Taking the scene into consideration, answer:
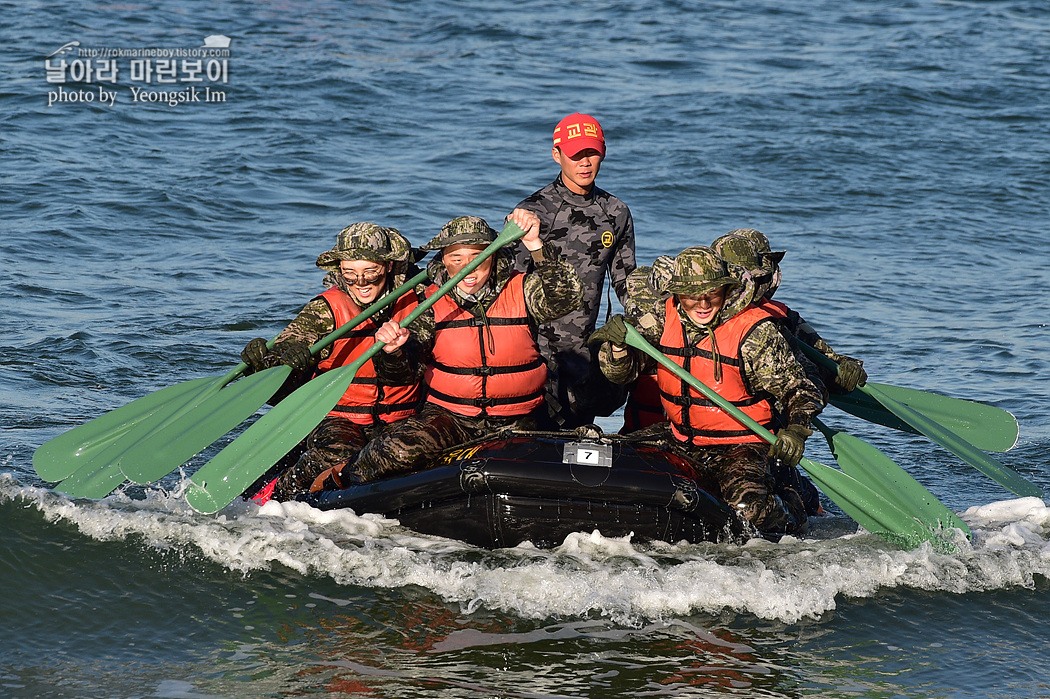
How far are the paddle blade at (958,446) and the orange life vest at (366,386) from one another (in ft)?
7.91

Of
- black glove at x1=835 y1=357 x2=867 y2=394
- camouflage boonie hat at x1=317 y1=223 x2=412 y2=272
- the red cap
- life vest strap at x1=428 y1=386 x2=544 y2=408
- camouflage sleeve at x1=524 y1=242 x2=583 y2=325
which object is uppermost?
the red cap

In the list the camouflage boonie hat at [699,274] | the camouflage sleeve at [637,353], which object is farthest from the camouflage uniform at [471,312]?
the camouflage boonie hat at [699,274]

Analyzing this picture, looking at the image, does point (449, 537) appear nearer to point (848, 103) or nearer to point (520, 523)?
point (520, 523)

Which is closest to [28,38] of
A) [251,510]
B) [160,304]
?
[160,304]

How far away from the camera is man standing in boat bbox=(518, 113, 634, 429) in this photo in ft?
19.9

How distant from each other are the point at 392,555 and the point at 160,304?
17.3 ft

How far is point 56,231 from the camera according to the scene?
37.6 ft

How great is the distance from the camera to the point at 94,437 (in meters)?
6.08

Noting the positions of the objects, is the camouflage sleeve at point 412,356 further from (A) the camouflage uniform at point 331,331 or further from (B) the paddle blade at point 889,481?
(B) the paddle blade at point 889,481

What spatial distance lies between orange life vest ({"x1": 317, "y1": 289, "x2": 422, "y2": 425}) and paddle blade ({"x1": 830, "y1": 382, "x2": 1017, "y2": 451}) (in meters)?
2.33

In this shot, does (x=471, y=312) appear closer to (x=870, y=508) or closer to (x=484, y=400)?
(x=484, y=400)

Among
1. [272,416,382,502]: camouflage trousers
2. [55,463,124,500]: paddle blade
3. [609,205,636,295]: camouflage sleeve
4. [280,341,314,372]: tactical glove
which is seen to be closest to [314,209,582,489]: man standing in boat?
[272,416,382,502]: camouflage trousers

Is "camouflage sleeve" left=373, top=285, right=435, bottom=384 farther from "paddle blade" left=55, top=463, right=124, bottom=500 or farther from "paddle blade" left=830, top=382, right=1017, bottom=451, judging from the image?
"paddle blade" left=830, top=382, right=1017, bottom=451

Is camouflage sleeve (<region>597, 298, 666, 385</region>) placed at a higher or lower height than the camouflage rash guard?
lower
